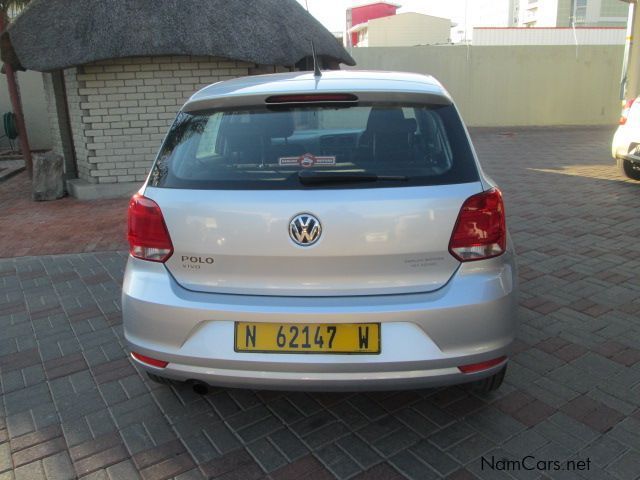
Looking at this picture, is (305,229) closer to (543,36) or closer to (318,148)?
(318,148)

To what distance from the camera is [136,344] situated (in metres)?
2.66

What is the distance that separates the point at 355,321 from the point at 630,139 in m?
7.69

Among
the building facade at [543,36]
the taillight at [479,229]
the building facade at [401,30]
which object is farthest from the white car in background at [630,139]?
the building facade at [401,30]

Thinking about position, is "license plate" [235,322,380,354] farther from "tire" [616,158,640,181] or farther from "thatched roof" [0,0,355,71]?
"tire" [616,158,640,181]

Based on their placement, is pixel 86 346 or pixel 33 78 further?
pixel 33 78

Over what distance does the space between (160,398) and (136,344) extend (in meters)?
0.63

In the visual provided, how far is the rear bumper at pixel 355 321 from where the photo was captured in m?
2.36

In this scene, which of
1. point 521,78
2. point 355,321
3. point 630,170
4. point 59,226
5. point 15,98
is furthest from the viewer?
point 521,78

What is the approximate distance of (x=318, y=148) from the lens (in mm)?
Answer: 2600

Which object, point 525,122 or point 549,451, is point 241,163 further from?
point 525,122

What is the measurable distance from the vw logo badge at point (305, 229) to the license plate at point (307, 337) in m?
0.35

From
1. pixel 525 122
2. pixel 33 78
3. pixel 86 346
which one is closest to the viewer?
pixel 86 346

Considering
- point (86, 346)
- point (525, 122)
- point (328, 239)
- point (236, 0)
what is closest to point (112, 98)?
point (236, 0)

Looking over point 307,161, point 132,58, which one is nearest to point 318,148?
point 307,161
